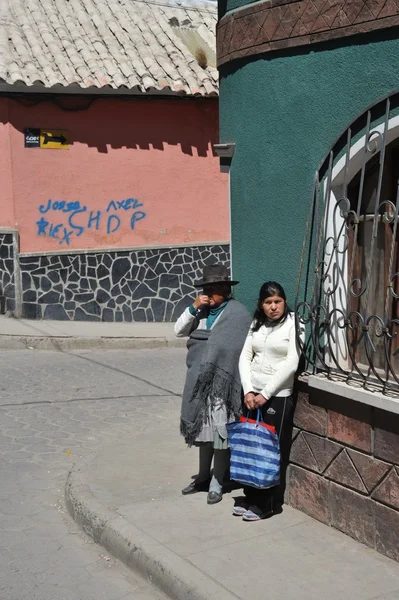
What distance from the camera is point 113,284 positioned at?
1457 centimetres

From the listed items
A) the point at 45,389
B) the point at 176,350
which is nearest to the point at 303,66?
the point at 45,389

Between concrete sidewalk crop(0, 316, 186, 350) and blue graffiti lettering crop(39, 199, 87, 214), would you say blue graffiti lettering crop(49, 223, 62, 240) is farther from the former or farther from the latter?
concrete sidewalk crop(0, 316, 186, 350)

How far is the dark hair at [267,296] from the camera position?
5613 mm

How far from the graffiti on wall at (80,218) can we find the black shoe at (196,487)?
8.50 meters

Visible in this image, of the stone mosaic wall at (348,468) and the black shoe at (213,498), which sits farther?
the black shoe at (213,498)

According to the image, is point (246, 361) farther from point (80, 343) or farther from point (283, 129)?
point (80, 343)

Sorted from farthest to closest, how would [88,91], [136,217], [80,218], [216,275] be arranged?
[136,217] < [80,218] < [88,91] < [216,275]

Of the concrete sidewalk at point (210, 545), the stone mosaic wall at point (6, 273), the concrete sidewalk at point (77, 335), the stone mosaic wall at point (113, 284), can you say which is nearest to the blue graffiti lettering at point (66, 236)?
the stone mosaic wall at point (113, 284)

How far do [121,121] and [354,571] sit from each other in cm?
1104

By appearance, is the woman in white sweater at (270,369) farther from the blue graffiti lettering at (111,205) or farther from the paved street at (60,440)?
the blue graffiti lettering at (111,205)

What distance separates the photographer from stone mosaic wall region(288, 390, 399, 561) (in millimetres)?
4953

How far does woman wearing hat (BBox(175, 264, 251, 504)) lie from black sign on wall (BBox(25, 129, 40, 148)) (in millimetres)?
8453

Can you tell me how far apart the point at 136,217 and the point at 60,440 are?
7.37m

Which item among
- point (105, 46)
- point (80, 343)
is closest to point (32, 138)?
point (105, 46)
